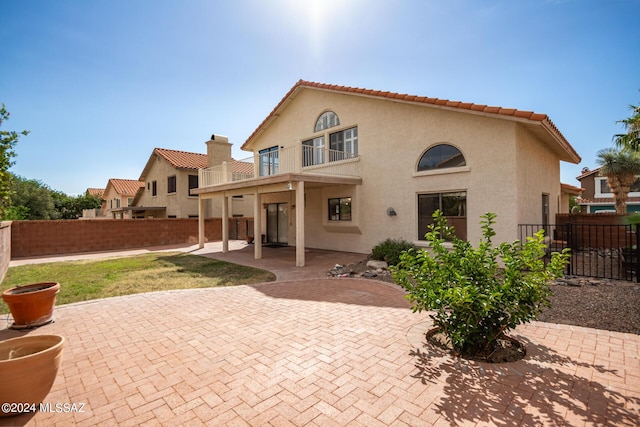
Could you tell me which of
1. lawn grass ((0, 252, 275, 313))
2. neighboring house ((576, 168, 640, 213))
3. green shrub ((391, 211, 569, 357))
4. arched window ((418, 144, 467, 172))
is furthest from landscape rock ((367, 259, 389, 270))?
neighboring house ((576, 168, 640, 213))

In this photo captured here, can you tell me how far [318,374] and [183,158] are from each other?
27.0 meters

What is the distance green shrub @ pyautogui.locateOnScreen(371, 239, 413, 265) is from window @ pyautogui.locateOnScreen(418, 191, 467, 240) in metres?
0.95

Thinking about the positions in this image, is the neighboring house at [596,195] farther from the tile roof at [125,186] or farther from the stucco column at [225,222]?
the tile roof at [125,186]

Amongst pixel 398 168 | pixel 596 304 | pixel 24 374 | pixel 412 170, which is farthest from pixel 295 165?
pixel 24 374

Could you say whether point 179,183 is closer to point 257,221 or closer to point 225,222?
point 225,222

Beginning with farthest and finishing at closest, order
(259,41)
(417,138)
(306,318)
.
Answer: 1. (417,138)
2. (259,41)
3. (306,318)

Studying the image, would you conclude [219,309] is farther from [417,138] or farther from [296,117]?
[296,117]

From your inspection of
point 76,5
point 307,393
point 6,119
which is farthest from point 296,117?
point 307,393

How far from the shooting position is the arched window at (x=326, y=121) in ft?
48.0

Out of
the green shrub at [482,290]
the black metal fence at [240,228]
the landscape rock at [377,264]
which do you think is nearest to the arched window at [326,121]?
the landscape rock at [377,264]

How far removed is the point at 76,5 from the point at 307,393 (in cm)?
1042

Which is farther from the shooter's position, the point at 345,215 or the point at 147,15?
the point at 345,215

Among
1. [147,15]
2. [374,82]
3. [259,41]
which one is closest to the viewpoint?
[147,15]

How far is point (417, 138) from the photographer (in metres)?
11.6
